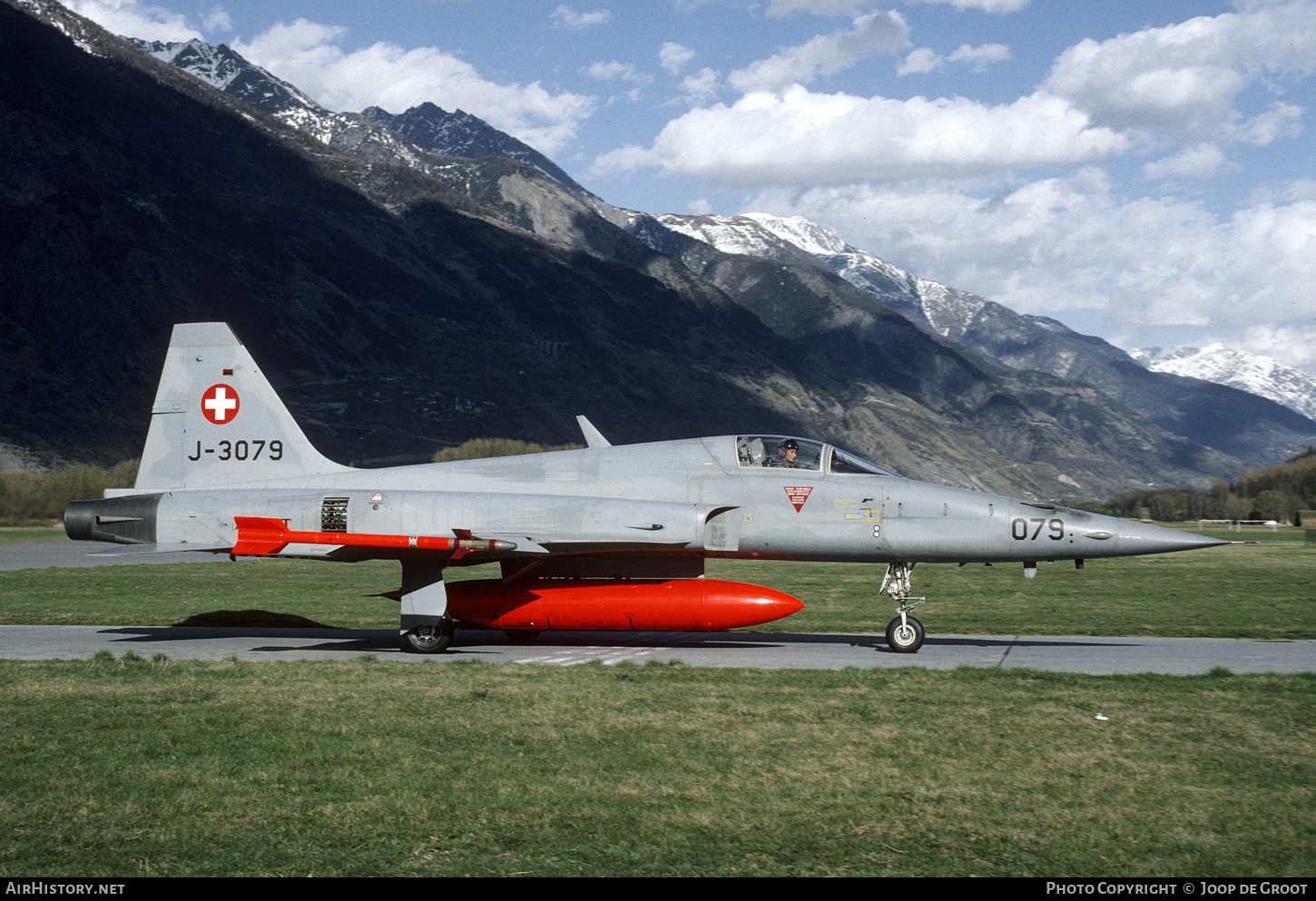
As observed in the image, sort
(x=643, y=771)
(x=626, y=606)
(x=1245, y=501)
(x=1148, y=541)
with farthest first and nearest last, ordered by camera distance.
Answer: (x=1245, y=501), (x=626, y=606), (x=1148, y=541), (x=643, y=771)

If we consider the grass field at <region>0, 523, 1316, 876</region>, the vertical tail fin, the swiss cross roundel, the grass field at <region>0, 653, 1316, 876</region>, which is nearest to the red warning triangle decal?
the grass field at <region>0, 523, 1316, 876</region>

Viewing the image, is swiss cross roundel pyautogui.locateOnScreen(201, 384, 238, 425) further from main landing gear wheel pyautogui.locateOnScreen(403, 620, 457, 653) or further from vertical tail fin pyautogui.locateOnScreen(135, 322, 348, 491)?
main landing gear wheel pyautogui.locateOnScreen(403, 620, 457, 653)

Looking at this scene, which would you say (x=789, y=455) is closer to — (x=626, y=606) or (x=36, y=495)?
(x=626, y=606)

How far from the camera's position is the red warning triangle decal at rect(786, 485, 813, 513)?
17.0 metres

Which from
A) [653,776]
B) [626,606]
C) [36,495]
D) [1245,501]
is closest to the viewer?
[653,776]

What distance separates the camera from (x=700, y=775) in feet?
28.1

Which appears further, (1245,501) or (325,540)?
(1245,501)

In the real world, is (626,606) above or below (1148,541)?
below

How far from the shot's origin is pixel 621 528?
54.7 feet

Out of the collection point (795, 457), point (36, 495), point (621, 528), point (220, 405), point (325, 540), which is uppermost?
point (220, 405)

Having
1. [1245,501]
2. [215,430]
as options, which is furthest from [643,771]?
[1245,501]

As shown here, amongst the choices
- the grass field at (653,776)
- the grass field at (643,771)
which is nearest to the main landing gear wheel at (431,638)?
the grass field at (643,771)

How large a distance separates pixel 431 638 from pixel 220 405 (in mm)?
5814
